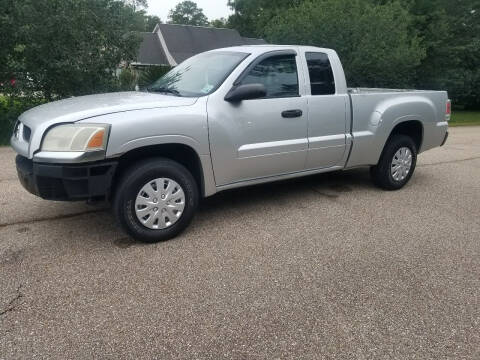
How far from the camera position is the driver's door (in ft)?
12.8

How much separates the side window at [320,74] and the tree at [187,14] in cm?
8763

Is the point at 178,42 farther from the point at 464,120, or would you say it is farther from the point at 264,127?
the point at 264,127

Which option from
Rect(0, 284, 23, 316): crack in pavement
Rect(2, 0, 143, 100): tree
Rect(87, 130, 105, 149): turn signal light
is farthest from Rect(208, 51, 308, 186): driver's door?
Rect(2, 0, 143, 100): tree

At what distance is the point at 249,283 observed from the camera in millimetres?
3062

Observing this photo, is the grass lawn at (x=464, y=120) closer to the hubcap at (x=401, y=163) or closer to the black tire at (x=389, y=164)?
the hubcap at (x=401, y=163)

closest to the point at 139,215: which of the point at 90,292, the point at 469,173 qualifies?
the point at 90,292

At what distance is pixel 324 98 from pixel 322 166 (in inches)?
32.1

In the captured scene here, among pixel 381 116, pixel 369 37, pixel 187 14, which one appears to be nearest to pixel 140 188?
pixel 381 116

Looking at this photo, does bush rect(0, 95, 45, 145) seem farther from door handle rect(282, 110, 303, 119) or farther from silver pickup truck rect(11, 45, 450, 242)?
door handle rect(282, 110, 303, 119)

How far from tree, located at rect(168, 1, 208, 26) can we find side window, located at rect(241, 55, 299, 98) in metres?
87.9

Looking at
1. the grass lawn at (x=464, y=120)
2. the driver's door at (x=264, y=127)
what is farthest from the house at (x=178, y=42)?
the driver's door at (x=264, y=127)

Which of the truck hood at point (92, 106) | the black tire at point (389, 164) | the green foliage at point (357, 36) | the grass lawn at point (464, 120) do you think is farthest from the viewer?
the grass lawn at point (464, 120)

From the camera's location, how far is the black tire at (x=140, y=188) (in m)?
3.48

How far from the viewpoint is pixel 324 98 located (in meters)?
4.62
